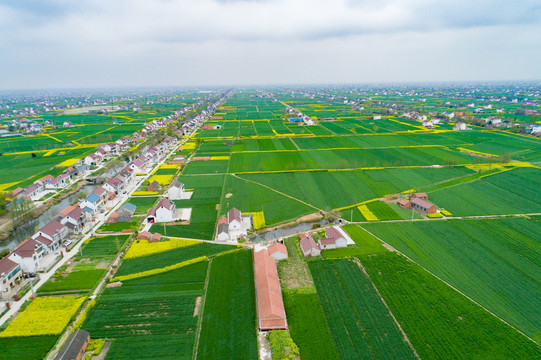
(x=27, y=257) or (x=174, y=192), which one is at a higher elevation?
(x=174, y=192)

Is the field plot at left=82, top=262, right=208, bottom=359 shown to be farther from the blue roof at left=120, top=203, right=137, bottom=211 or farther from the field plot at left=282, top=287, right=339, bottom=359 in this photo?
the blue roof at left=120, top=203, right=137, bottom=211

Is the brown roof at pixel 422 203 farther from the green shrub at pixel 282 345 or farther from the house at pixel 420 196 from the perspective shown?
the green shrub at pixel 282 345

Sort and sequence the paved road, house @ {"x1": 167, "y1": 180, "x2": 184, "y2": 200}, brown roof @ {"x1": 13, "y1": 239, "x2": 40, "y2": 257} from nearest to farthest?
the paved road → brown roof @ {"x1": 13, "y1": 239, "x2": 40, "y2": 257} → house @ {"x1": 167, "y1": 180, "x2": 184, "y2": 200}

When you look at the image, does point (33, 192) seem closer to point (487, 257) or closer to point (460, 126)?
point (487, 257)

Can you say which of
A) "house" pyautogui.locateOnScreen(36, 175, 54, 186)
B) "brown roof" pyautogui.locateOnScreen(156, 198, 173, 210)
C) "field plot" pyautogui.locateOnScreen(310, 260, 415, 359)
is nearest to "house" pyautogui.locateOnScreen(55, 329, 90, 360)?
"field plot" pyautogui.locateOnScreen(310, 260, 415, 359)

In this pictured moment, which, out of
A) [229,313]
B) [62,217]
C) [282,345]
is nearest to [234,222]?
[229,313]
